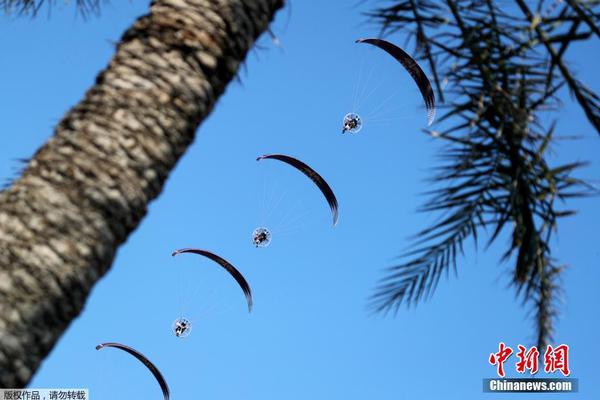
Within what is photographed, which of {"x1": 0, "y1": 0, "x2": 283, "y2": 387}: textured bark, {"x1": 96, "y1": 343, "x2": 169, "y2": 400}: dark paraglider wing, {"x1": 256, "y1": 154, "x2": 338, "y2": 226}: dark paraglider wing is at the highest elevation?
{"x1": 256, "y1": 154, "x2": 338, "y2": 226}: dark paraglider wing

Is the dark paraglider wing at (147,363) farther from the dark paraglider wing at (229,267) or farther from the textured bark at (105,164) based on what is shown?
the textured bark at (105,164)

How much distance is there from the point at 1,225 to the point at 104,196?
0.45 meters

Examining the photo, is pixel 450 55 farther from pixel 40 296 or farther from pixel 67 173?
pixel 40 296

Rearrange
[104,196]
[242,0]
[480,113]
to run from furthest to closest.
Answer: [480,113] < [242,0] < [104,196]

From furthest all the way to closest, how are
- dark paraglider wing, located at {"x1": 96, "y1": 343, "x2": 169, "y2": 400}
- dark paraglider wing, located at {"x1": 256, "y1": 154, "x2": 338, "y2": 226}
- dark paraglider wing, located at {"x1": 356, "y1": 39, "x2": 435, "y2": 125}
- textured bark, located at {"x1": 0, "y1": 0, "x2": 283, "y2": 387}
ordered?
1. dark paraglider wing, located at {"x1": 96, "y1": 343, "x2": 169, "y2": 400}
2. dark paraglider wing, located at {"x1": 256, "y1": 154, "x2": 338, "y2": 226}
3. dark paraglider wing, located at {"x1": 356, "y1": 39, "x2": 435, "y2": 125}
4. textured bark, located at {"x1": 0, "y1": 0, "x2": 283, "y2": 387}

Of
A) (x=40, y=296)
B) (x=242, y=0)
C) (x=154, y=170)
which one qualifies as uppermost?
(x=242, y=0)

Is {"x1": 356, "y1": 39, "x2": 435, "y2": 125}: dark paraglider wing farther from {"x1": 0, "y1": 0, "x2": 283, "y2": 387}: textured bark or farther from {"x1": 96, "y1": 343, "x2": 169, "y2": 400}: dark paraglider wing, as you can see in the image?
{"x1": 96, "y1": 343, "x2": 169, "y2": 400}: dark paraglider wing

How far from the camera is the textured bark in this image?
309 cm

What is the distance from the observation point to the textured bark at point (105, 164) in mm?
3092

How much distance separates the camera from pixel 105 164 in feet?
11.1

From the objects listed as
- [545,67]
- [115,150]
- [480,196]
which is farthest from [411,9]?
[115,150]

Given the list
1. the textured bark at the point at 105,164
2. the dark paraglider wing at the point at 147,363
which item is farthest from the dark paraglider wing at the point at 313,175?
the textured bark at the point at 105,164

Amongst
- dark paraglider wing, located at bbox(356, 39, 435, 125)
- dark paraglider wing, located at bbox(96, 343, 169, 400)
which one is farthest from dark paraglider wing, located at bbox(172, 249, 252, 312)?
dark paraglider wing, located at bbox(356, 39, 435, 125)

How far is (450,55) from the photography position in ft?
18.4
